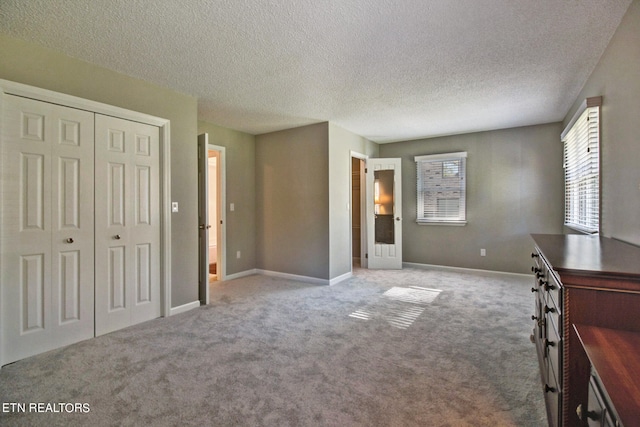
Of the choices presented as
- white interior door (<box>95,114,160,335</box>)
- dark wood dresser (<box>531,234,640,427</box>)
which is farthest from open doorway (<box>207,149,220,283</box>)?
dark wood dresser (<box>531,234,640,427</box>)

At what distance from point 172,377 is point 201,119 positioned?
3.62 m

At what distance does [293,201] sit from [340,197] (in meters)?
0.78

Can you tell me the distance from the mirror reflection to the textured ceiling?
7.05 ft

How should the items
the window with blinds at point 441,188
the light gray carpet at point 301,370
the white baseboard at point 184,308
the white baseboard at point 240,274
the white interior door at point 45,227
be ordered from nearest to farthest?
the light gray carpet at point 301,370 → the white interior door at point 45,227 → the white baseboard at point 184,308 → the white baseboard at point 240,274 → the window with blinds at point 441,188

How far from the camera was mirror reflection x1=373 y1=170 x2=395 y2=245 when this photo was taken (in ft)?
19.4

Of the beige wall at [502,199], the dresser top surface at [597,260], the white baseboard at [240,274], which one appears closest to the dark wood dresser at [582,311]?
the dresser top surface at [597,260]

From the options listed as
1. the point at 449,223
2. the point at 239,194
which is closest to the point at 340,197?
the point at 239,194

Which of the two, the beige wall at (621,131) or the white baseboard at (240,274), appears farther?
the white baseboard at (240,274)

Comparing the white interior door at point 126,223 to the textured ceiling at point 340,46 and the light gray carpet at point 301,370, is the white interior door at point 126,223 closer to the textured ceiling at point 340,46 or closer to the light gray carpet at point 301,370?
the light gray carpet at point 301,370

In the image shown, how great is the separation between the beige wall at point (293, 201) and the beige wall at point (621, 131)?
313 cm

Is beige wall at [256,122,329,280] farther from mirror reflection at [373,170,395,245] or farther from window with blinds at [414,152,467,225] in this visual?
window with blinds at [414,152,467,225]

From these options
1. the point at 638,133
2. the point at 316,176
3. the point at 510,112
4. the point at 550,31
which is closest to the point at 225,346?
the point at 316,176

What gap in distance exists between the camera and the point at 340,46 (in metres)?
2.48

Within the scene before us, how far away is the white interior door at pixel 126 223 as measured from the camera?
9.40 feet
